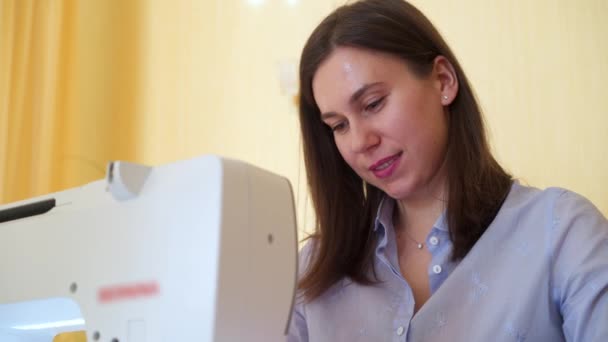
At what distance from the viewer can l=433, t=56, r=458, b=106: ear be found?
3.56 feet

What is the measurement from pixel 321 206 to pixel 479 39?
0.77 metres

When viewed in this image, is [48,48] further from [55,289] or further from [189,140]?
[55,289]

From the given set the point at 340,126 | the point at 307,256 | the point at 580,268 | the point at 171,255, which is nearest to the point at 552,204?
the point at 580,268

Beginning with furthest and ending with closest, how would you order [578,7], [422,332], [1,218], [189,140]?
[189,140]
[578,7]
[422,332]
[1,218]

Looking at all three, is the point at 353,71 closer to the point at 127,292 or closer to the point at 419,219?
the point at 419,219

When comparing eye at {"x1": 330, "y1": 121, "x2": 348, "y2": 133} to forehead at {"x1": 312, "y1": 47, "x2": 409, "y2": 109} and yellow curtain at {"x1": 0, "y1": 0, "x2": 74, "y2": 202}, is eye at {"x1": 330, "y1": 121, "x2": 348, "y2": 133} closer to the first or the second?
forehead at {"x1": 312, "y1": 47, "x2": 409, "y2": 109}

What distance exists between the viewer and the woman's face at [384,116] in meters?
0.99

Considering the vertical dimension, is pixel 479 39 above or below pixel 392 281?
above

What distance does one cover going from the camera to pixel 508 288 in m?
0.90

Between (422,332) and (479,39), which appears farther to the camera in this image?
(479,39)

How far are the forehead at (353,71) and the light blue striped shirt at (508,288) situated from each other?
0.26m

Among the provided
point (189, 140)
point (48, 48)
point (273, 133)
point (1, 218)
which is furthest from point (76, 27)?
point (1, 218)

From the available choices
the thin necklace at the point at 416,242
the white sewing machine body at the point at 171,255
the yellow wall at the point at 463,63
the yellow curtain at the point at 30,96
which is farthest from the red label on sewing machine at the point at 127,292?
the yellow wall at the point at 463,63

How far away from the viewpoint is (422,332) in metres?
0.93
